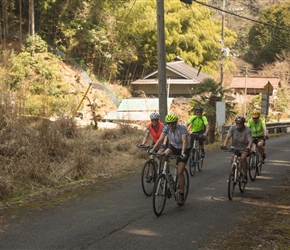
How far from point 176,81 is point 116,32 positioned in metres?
6.98

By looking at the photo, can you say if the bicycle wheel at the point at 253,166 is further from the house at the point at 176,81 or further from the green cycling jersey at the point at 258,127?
the house at the point at 176,81

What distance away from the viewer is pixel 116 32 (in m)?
41.5

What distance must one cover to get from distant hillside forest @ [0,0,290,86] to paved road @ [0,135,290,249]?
16.7 m

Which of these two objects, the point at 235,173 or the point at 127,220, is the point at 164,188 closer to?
the point at 127,220

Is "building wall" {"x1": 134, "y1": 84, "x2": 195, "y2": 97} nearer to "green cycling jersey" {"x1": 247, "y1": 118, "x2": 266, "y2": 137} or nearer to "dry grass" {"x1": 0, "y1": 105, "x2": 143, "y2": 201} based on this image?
"dry grass" {"x1": 0, "y1": 105, "x2": 143, "y2": 201}

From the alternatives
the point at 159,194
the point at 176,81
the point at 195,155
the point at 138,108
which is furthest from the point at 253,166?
the point at 176,81

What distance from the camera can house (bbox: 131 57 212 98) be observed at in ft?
142

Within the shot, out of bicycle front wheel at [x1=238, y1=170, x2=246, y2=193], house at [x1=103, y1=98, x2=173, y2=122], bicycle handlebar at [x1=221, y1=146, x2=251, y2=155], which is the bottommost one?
bicycle front wheel at [x1=238, y1=170, x2=246, y2=193]

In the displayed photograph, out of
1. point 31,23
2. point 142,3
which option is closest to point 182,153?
point 31,23

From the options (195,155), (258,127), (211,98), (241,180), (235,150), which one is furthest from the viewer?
(211,98)

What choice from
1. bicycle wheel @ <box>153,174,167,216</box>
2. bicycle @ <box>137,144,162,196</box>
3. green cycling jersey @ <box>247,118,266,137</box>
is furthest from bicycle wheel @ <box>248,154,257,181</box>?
bicycle wheel @ <box>153,174,167,216</box>

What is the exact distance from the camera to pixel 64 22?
37.6 meters

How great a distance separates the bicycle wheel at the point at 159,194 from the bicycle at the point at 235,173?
212cm

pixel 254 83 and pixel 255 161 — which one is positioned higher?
pixel 254 83
